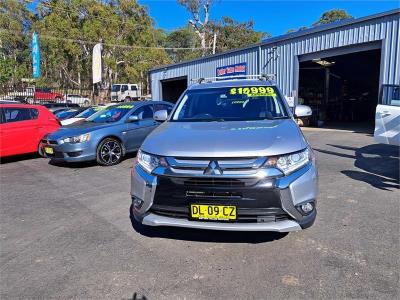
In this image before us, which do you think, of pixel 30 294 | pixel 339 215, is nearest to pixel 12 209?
pixel 30 294

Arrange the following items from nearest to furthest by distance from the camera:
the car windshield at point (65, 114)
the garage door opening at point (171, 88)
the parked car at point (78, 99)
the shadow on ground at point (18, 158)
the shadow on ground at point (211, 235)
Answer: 1. the shadow on ground at point (211, 235)
2. the shadow on ground at point (18, 158)
3. the car windshield at point (65, 114)
4. the garage door opening at point (171, 88)
5. the parked car at point (78, 99)

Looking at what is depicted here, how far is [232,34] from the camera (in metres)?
52.4

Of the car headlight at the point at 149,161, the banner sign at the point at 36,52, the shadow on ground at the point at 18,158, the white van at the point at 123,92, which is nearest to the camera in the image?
the car headlight at the point at 149,161

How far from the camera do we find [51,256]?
11.8ft

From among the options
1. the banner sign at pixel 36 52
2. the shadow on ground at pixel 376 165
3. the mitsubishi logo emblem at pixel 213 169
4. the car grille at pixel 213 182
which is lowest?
the shadow on ground at pixel 376 165

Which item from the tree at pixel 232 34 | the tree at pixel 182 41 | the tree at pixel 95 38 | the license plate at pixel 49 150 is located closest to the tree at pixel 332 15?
the tree at pixel 232 34

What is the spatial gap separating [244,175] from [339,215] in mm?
2083

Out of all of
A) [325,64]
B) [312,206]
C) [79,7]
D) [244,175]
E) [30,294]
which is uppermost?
[79,7]

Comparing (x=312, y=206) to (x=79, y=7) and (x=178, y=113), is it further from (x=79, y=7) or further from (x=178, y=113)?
(x=79, y=7)

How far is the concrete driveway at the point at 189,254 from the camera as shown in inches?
116

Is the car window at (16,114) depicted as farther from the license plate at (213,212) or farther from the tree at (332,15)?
the tree at (332,15)

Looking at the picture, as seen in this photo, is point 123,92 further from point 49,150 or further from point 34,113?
point 49,150

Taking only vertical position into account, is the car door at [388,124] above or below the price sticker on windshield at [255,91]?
below

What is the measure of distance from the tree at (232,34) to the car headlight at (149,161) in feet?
163
